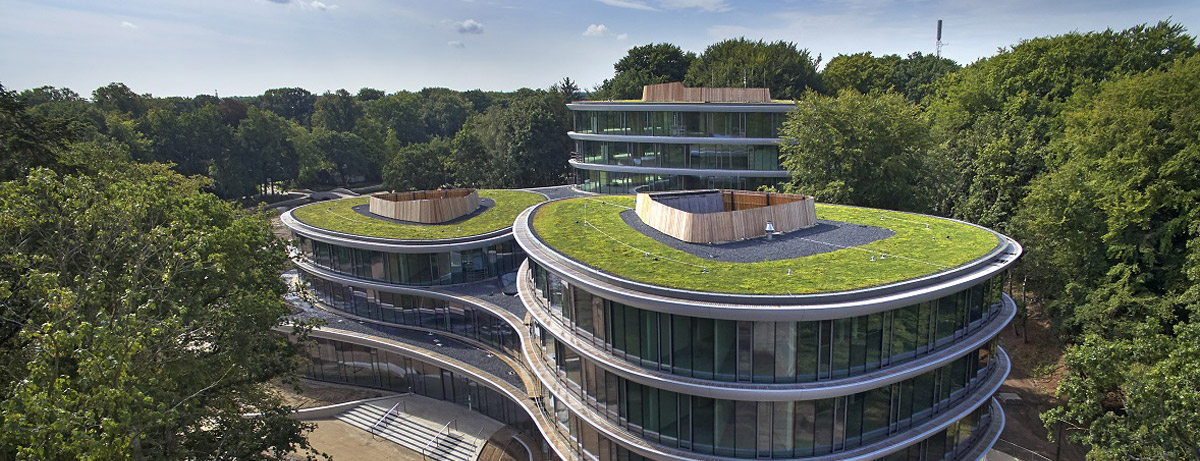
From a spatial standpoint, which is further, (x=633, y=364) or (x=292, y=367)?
(x=292, y=367)

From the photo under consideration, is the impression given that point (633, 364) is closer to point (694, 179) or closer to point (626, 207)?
point (626, 207)

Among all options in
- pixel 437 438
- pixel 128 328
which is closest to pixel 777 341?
pixel 128 328

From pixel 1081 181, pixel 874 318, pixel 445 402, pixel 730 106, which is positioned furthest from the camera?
pixel 730 106

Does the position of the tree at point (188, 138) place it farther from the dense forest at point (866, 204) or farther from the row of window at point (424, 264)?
the row of window at point (424, 264)

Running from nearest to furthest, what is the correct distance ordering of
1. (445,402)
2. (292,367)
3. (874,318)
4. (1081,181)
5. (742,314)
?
1. (742,314)
2. (874,318)
3. (292,367)
4. (1081,181)
5. (445,402)

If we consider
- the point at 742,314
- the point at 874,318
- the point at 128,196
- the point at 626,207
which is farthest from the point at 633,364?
the point at 128,196

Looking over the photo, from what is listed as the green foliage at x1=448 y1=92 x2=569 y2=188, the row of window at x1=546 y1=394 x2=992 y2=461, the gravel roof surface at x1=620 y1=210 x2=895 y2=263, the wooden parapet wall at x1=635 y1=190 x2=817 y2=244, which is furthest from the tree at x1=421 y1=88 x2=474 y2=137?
the row of window at x1=546 y1=394 x2=992 y2=461

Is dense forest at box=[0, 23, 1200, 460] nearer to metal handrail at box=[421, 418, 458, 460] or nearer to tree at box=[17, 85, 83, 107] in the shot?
metal handrail at box=[421, 418, 458, 460]
